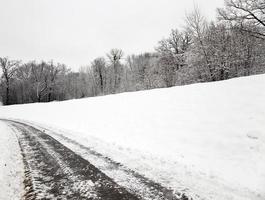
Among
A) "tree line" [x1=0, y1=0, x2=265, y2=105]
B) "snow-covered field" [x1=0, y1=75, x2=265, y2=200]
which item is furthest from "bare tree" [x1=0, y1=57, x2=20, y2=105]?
"snow-covered field" [x1=0, y1=75, x2=265, y2=200]

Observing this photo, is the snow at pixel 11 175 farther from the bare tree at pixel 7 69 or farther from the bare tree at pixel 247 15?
the bare tree at pixel 7 69

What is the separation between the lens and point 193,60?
2273cm

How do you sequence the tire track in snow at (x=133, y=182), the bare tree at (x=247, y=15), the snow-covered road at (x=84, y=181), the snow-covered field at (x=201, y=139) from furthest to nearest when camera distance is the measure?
the bare tree at (x=247, y=15), the snow-covered field at (x=201, y=139), the snow-covered road at (x=84, y=181), the tire track in snow at (x=133, y=182)

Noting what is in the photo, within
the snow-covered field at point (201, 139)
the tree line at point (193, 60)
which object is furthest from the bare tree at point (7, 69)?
the snow-covered field at point (201, 139)

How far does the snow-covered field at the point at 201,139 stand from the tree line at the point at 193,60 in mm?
12035

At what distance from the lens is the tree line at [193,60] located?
18.8 metres

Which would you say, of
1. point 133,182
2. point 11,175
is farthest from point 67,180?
point 11,175

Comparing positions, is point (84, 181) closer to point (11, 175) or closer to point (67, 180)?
point (67, 180)

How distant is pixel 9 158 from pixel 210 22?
77.3 ft

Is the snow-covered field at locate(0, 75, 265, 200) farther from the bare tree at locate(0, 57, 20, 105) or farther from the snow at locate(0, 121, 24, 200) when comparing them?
the bare tree at locate(0, 57, 20, 105)

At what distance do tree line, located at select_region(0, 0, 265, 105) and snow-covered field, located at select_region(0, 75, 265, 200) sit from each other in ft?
39.5

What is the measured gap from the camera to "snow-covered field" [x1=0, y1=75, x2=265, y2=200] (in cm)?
428

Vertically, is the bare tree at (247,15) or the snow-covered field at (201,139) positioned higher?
the bare tree at (247,15)

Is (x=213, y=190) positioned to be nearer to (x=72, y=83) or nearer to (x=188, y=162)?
(x=188, y=162)
